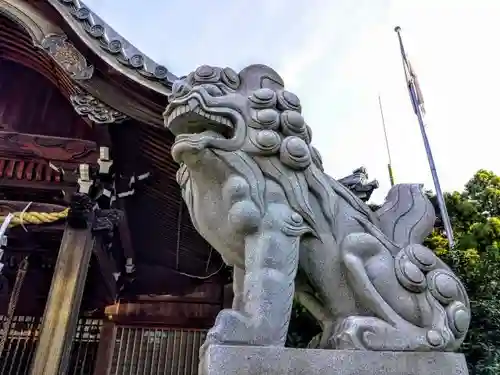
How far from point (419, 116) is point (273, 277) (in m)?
11.3

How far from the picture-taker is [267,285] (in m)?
1.69

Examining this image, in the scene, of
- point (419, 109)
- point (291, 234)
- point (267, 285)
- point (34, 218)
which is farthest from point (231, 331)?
point (419, 109)

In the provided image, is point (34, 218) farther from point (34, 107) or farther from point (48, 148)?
point (34, 107)

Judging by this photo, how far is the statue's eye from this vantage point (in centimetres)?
196

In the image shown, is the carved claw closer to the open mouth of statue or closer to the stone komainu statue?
the stone komainu statue

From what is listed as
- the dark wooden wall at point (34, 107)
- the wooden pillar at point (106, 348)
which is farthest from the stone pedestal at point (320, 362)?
the wooden pillar at point (106, 348)

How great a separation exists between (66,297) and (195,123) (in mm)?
2366

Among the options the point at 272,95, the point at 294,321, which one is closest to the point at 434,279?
the point at 272,95

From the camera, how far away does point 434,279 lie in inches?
71.8

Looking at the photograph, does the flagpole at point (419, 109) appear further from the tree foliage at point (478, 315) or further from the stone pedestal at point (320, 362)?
the stone pedestal at point (320, 362)

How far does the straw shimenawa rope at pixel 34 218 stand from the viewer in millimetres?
4012

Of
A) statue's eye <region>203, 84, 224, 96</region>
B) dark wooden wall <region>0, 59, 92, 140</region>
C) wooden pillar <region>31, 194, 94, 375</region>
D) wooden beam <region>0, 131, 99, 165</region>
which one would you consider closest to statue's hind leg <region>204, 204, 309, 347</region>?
statue's eye <region>203, 84, 224, 96</region>

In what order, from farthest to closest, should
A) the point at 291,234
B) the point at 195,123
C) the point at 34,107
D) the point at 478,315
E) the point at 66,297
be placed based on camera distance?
the point at 34,107 → the point at 478,315 → the point at 66,297 → the point at 195,123 → the point at 291,234

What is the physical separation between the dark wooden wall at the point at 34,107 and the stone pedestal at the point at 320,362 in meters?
3.45
